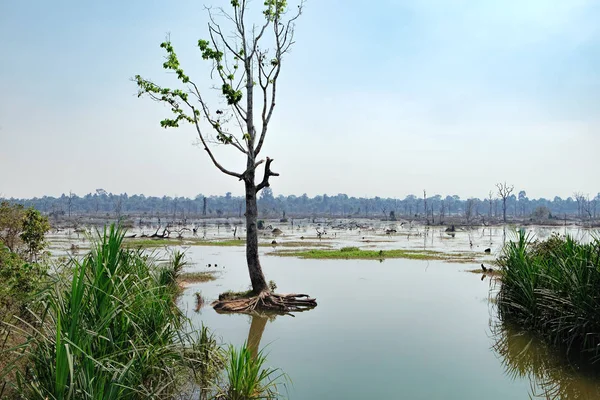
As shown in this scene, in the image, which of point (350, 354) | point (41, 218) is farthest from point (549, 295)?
point (41, 218)

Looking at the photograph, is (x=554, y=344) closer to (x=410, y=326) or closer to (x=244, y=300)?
(x=410, y=326)

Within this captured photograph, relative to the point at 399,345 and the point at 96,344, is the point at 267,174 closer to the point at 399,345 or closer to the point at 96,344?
the point at 399,345

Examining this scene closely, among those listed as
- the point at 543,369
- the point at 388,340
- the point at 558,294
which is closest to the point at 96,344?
the point at 388,340

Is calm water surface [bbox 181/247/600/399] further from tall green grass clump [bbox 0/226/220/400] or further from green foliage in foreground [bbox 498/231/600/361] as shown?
tall green grass clump [bbox 0/226/220/400]

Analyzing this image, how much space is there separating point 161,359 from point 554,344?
7211mm

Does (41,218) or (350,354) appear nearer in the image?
(350,354)

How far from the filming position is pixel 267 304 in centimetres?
1300

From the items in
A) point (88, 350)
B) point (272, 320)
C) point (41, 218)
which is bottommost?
point (272, 320)

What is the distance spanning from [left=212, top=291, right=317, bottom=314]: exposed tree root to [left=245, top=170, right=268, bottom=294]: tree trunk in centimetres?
54

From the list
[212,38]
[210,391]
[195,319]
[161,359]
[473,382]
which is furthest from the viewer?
[212,38]

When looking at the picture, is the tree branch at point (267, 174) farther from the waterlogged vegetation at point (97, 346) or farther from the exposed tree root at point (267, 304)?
the waterlogged vegetation at point (97, 346)

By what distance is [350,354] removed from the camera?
28.2 ft

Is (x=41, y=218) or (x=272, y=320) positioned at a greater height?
(x=41, y=218)

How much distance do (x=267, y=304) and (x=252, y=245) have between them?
2000 mm
